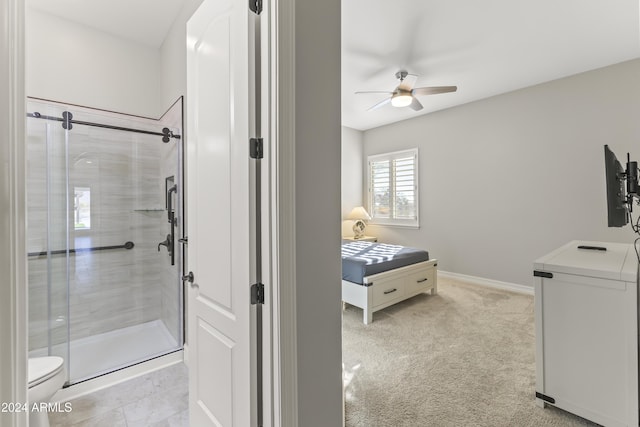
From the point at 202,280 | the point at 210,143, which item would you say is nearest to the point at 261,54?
the point at 210,143

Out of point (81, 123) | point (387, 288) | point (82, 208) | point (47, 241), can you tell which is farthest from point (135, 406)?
point (387, 288)

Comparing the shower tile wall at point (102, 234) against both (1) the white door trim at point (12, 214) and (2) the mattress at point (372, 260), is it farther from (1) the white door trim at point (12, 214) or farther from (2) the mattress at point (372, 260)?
(1) the white door trim at point (12, 214)

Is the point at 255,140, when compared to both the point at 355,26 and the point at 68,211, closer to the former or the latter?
the point at 355,26

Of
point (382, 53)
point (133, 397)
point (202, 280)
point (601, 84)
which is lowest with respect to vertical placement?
point (133, 397)

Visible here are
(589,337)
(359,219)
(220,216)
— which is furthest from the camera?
(359,219)

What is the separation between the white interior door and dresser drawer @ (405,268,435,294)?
253 cm

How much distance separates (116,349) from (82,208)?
1321mm

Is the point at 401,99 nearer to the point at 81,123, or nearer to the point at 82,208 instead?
the point at 81,123

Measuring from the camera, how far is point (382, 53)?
295 centimetres

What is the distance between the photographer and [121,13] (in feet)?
7.88

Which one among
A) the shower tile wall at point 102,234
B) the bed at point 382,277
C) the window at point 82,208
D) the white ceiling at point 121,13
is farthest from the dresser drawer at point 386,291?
the white ceiling at point 121,13

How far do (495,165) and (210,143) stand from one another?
165 inches

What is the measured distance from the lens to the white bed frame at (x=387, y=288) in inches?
113

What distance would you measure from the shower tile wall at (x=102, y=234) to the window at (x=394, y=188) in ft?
13.2
